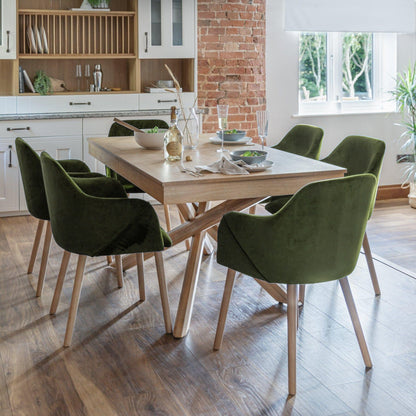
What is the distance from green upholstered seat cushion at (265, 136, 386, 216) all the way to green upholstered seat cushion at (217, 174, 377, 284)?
3.80 ft

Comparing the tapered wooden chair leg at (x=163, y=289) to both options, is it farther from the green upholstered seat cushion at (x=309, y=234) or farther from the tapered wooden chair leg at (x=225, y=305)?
the green upholstered seat cushion at (x=309, y=234)

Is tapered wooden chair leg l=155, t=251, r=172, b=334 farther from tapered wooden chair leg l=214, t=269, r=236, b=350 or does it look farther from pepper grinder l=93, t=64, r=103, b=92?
pepper grinder l=93, t=64, r=103, b=92

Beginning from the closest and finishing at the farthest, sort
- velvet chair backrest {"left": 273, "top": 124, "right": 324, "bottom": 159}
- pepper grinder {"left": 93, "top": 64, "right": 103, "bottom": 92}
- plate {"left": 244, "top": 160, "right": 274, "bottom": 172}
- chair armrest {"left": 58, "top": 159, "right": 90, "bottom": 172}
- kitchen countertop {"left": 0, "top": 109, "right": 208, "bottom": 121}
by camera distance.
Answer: plate {"left": 244, "top": 160, "right": 274, "bottom": 172}, chair armrest {"left": 58, "top": 159, "right": 90, "bottom": 172}, velvet chair backrest {"left": 273, "top": 124, "right": 324, "bottom": 159}, kitchen countertop {"left": 0, "top": 109, "right": 208, "bottom": 121}, pepper grinder {"left": 93, "top": 64, "right": 103, "bottom": 92}

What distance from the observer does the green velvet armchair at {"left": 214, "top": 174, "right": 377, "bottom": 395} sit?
105 inches

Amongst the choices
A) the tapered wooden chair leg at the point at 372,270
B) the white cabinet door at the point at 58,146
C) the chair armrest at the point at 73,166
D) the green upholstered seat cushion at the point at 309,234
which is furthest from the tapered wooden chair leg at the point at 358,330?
the white cabinet door at the point at 58,146

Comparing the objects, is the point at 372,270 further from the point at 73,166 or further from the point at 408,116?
the point at 408,116

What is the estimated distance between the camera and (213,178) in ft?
10.0

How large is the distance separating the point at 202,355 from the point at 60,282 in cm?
83

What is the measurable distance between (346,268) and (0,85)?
13.8ft

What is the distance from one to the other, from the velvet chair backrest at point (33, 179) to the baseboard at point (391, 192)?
3.99 m

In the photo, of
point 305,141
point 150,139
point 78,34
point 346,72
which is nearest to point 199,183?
point 150,139

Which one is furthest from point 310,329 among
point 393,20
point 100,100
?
point 393,20

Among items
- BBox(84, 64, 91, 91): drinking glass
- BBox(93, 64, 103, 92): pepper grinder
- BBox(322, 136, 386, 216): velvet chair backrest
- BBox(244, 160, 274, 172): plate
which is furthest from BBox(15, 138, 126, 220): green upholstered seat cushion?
BBox(84, 64, 91, 91): drinking glass

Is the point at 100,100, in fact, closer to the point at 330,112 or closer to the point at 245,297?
the point at 330,112
